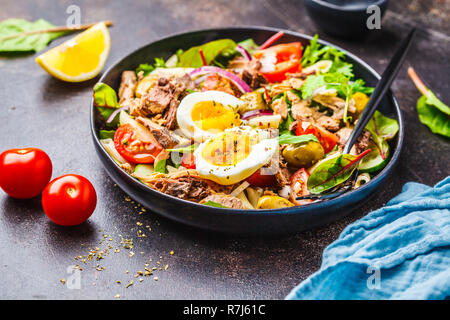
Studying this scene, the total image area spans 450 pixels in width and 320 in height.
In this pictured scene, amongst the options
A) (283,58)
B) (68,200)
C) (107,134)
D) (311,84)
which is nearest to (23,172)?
(68,200)

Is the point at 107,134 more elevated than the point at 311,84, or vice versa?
the point at 311,84

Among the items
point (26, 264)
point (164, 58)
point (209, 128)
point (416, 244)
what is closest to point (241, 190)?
point (209, 128)

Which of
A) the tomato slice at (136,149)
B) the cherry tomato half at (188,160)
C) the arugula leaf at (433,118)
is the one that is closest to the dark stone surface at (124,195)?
the arugula leaf at (433,118)

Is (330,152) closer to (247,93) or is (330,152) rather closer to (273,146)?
(273,146)

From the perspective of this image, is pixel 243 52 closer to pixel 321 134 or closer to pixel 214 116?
pixel 214 116

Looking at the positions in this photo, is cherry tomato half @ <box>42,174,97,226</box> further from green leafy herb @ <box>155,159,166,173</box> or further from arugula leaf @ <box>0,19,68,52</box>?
arugula leaf @ <box>0,19,68,52</box>

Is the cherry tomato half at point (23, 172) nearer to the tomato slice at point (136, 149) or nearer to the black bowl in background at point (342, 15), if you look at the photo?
the tomato slice at point (136, 149)
